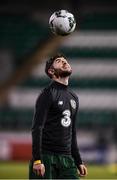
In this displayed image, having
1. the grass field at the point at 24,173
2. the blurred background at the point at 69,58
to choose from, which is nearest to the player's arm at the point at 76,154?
the grass field at the point at 24,173

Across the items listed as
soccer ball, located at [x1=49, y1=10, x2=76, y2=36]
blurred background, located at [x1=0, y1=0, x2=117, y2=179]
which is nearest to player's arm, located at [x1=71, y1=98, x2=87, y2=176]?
soccer ball, located at [x1=49, y1=10, x2=76, y2=36]

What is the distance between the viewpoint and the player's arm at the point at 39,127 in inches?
200

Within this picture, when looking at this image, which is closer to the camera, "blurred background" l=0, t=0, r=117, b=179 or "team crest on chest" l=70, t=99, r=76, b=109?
"team crest on chest" l=70, t=99, r=76, b=109

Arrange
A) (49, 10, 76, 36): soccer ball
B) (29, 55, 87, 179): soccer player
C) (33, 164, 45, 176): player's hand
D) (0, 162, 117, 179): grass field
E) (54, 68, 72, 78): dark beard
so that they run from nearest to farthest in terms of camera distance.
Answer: (33, 164, 45, 176): player's hand < (29, 55, 87, 179): soccer player < (54, 68, 72, 78): dark beard < (49, 10, 76, 36): soccer ball < (0, 162, 117, 179): grass field

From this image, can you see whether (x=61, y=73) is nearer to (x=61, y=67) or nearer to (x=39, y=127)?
(x=61, y=67)

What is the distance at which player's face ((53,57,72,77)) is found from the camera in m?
5.29

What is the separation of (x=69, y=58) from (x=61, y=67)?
19938 mm

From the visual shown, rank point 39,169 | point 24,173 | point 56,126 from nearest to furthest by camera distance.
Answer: point 39,169, point 56,126, point 24,173

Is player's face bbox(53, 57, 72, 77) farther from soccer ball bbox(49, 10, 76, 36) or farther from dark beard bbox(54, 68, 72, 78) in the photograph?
soccer ball bbox(49, 10, 76, 36)

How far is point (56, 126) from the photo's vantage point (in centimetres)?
529

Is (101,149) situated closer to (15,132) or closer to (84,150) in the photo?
(84,150)

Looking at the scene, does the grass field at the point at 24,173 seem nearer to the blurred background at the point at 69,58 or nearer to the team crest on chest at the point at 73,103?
the team crest on chest at the point at 73,103

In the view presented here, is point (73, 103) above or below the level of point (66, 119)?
above

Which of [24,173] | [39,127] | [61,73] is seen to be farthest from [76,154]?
[24,173]
